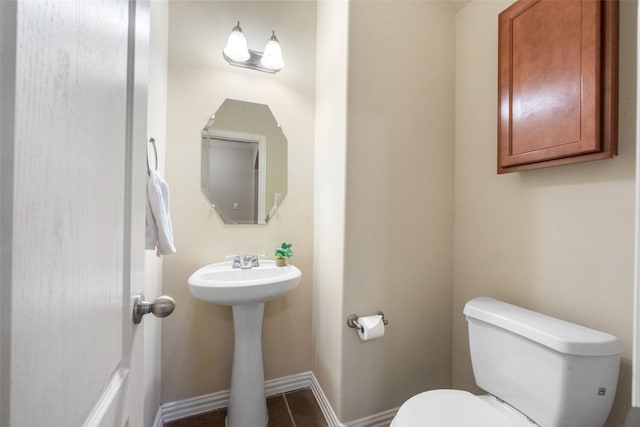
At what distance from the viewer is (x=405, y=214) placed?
4.67 feet

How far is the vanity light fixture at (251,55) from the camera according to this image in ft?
4.84

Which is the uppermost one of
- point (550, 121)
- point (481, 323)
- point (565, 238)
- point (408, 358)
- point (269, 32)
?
point (269, 32)

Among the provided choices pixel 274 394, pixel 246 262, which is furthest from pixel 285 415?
pixel 246 262

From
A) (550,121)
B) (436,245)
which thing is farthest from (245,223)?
(550,121)

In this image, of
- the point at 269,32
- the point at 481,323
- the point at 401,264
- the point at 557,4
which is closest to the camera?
the point at 557,4

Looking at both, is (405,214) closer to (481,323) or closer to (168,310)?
(481,323)

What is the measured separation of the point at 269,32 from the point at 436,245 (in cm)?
163

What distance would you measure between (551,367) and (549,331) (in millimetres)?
111

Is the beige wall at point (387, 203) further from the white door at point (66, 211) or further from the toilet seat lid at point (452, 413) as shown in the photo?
the white door at point (66, 211)

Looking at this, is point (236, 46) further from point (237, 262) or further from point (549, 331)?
point (549, 331)

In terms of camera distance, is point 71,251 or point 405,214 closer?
point 71,251

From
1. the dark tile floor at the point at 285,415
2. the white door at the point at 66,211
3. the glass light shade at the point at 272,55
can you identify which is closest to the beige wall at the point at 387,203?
the dark tile floor at the point at 285,415

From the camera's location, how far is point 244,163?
162 cm

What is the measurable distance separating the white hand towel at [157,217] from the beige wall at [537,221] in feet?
4.81
